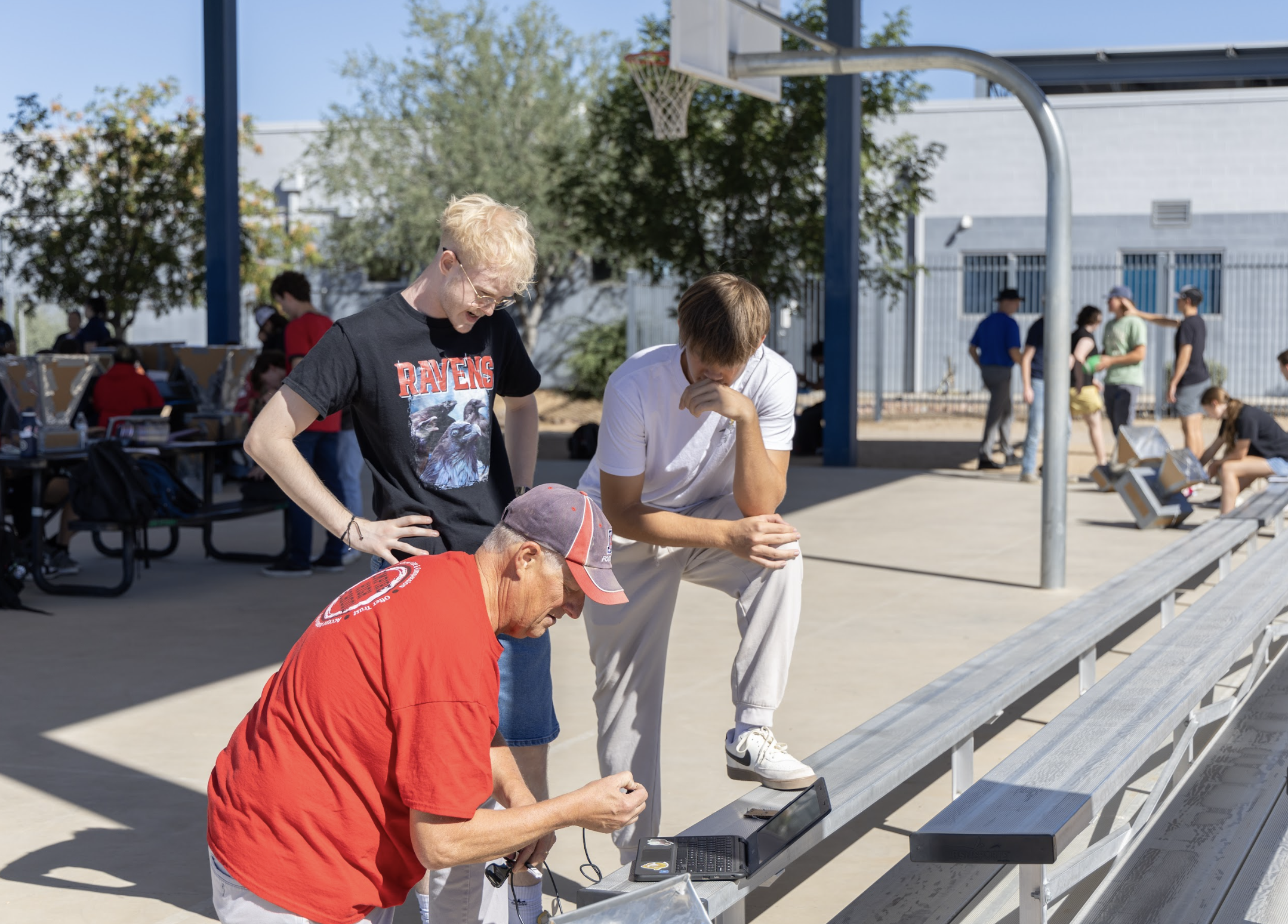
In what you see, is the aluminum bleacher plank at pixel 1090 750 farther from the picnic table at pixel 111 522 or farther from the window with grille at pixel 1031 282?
the window with grille at pixel 1031 282

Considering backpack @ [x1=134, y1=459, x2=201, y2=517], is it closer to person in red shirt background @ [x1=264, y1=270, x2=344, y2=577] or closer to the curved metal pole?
person in red shirt background @ [x1=264, y1=270, x2=344, y2=577]

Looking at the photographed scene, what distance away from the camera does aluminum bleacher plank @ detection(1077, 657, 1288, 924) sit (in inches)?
136

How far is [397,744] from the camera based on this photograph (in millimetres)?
2074

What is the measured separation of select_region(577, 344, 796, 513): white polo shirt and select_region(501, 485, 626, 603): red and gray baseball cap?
109 centimetres

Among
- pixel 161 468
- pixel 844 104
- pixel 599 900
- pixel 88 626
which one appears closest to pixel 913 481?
pixel 844 104

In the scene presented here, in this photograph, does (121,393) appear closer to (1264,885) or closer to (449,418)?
(449,418)

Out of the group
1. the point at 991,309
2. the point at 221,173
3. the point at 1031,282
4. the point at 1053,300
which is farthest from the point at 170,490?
the point at 1031,282

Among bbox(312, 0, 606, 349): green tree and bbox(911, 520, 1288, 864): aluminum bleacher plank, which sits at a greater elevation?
bbox(312, 0, 606, 349): green tree

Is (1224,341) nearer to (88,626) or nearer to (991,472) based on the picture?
(991,472)

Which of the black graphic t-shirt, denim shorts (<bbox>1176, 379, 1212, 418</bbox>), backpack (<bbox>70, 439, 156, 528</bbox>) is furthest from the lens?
denim shorts (<bbox>1176, 379, 1212, 418</bbox>)

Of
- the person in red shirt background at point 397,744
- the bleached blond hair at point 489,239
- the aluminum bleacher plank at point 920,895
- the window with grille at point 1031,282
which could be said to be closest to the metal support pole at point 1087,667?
A: the aluminum bleacher plank at point 920,895

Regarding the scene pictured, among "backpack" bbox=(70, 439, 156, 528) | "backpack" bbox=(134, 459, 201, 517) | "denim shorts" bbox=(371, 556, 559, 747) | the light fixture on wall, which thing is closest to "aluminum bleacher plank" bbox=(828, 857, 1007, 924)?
"denim shorts" bbox=(371, 556, 559, 747)

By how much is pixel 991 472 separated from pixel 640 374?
38.9ft

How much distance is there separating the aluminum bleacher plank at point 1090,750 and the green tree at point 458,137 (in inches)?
1006
